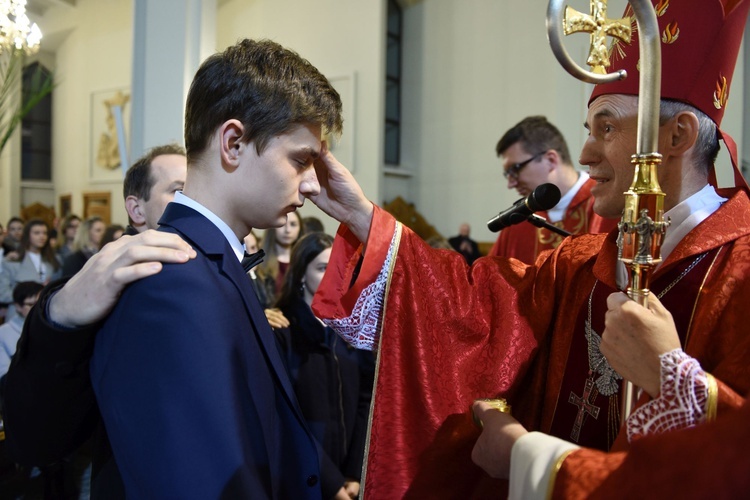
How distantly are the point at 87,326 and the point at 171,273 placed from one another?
0.20 meters

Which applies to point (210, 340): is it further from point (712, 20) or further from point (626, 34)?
point (712, 20)

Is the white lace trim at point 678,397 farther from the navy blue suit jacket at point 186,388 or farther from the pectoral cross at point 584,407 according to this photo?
the navy blue suit jacket at point 186,388

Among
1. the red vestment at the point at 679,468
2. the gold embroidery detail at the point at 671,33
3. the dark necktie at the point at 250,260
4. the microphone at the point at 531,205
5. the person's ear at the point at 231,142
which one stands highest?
the gold embroidery detail at the point at 671,33

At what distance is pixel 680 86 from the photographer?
139 cm

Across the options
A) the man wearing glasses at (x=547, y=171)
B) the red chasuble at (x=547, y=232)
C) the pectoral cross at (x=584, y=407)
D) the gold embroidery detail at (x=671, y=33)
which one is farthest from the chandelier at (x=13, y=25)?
the red chasuble at (x=547, y=232)

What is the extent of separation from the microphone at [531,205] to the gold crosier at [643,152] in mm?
584

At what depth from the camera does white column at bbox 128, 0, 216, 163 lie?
3.86 metres

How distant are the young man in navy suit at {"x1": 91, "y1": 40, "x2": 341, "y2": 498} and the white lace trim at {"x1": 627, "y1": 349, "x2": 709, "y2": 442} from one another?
26.7 inches

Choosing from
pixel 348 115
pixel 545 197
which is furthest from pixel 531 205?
pixel 348 115

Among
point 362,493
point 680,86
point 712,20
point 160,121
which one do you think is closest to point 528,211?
point 680,86

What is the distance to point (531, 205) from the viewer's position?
1.75 meters

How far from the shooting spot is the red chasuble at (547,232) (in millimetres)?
3580

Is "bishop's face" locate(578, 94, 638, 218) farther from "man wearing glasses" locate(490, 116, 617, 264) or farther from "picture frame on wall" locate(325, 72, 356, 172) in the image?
"picture frame on wall" locate(325, 72, 356, 172)

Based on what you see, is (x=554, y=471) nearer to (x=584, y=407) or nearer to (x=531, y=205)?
(x=584, y=407)
